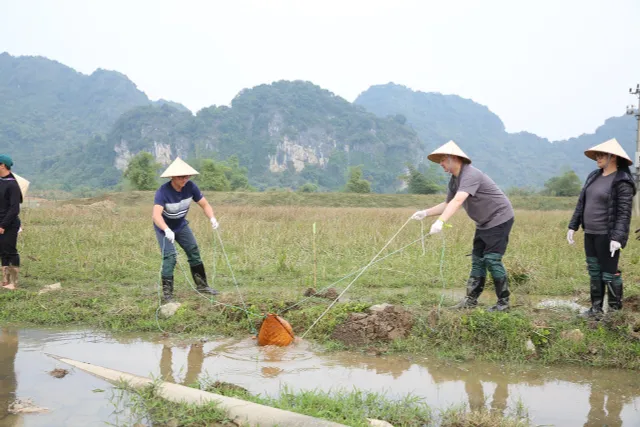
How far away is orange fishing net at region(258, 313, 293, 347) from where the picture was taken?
15.8ft

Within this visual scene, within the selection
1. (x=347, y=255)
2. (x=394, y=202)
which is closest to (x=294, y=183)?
(x=394, y=202)

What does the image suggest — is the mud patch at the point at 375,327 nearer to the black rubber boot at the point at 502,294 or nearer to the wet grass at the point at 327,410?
the black rubber boot at the point at 502,294

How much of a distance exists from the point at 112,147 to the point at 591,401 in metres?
122

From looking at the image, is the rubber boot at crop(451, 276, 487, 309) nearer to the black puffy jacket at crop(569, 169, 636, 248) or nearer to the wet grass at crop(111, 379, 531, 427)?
the black puffy jacket at crop(569, 169, 636, 248)

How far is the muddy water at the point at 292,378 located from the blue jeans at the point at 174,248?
1.07 meters

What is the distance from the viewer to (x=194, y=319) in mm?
5445

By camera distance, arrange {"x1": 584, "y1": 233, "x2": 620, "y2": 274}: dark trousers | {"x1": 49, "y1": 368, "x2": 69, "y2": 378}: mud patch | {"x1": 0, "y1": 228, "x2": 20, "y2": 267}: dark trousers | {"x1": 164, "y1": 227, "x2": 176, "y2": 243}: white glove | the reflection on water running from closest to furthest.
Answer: the reflection on water → {"x1": 49, "y1": 368, "x2": 69, "y2": 378}: mud patch → {"x1": 584, "y1": 233, "x2": 620, "y2": 274}: dark trousers → {"x1": 164, "y1": 227, "x2": 176, "y2": 243}: white glove → {"x1": 0, "y1": 228, "x2": 20, "y2": 267}: dark trousers

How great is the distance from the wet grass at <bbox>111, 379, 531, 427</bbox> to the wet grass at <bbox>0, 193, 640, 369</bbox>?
1.21 m

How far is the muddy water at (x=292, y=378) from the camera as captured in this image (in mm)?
3516

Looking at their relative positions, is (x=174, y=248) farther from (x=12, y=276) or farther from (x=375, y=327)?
(x=375, y=327)

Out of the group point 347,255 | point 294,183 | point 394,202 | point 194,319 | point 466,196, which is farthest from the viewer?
point 294,183

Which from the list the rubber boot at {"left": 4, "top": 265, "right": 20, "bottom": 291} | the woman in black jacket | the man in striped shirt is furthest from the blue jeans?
the woman in black jacket

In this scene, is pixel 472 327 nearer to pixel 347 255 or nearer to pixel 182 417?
pixel 182 417

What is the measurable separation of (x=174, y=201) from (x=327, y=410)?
3.40 metres
